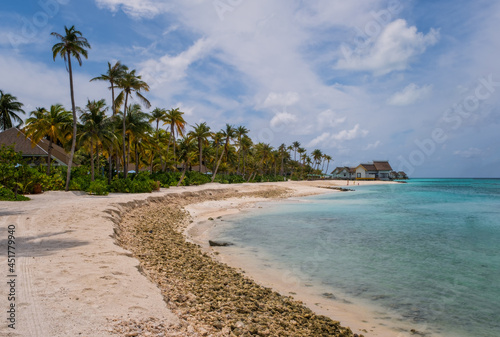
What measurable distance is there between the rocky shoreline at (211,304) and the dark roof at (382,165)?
114607 mm

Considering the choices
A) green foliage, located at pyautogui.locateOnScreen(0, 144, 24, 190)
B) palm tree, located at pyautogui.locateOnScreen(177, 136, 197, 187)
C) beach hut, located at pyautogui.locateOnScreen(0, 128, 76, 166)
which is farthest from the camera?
palm tree, located at pyautogui.locateOnScreen(177, 136, 197, 187)

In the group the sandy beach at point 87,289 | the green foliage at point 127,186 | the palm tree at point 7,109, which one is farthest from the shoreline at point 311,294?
the palm tree at point 7,109

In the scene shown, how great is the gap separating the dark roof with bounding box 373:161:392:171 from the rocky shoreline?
376ft

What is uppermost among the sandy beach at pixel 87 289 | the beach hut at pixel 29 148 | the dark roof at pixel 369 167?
the dark roof at pixel 369 167

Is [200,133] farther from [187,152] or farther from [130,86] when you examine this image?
[130,86]

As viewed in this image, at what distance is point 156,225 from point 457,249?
13.6 meters

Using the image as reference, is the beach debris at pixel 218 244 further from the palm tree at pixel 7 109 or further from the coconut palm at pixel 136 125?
the palm tree at pixel 7 109

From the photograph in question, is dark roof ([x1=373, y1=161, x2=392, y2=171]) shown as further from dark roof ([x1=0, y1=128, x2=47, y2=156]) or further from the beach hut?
dark roof ([x1=0, y1=128, x2=47, y2=156])

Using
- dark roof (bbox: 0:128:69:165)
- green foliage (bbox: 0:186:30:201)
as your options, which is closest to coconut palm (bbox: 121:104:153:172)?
dark roof (bbox: 0:128:69:165)

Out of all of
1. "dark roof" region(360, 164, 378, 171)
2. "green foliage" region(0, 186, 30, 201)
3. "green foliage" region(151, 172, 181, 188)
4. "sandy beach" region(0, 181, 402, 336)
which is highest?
"dark roof" region(360, 164, 378, 171)

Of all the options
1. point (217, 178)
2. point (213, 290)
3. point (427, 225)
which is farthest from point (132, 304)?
point (217, 178)

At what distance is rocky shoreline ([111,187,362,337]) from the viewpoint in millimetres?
4188

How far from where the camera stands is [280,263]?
970cm

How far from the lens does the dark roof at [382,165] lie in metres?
112
